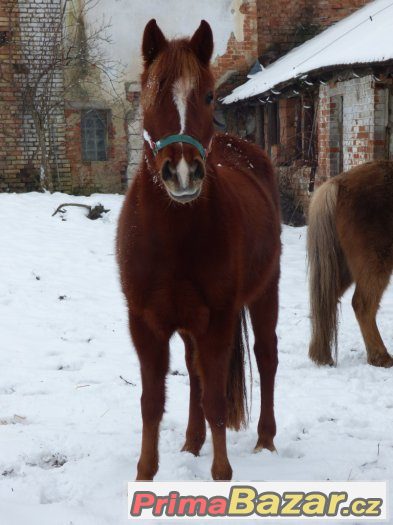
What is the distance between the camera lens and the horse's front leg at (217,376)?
10.1 ft

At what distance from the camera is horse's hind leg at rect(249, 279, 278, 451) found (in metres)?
3.94

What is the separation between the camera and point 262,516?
9.63 feet

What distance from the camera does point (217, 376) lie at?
3.14m

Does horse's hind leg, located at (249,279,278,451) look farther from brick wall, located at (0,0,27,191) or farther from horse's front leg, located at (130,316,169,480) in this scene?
brick wall, located at (0,0,27,191)

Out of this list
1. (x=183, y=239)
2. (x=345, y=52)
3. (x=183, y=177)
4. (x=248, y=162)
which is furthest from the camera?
(x=345, y=52)

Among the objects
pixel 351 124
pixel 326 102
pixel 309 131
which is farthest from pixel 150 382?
pixel 309 131

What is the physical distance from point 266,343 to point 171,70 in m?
1.82

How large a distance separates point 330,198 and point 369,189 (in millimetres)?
323

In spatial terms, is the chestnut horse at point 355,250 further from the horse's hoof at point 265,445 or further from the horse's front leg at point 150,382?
the horse's front leg at point 150,382

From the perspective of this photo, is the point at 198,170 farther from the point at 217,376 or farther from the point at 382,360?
the point at 382,360

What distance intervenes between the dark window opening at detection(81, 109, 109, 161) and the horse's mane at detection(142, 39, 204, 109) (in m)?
14.0

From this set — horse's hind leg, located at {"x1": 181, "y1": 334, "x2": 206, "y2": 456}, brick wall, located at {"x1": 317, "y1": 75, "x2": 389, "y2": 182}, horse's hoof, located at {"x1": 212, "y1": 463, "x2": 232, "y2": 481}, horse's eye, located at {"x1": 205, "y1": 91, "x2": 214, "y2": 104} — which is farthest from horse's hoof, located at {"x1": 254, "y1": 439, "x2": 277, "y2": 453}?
brick wall, located at {"x1": 317, "y1": 75, "x2": 389, "y2": 182}

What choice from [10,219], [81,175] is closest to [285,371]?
[10,219]

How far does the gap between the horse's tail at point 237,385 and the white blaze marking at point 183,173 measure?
4.96 feet
